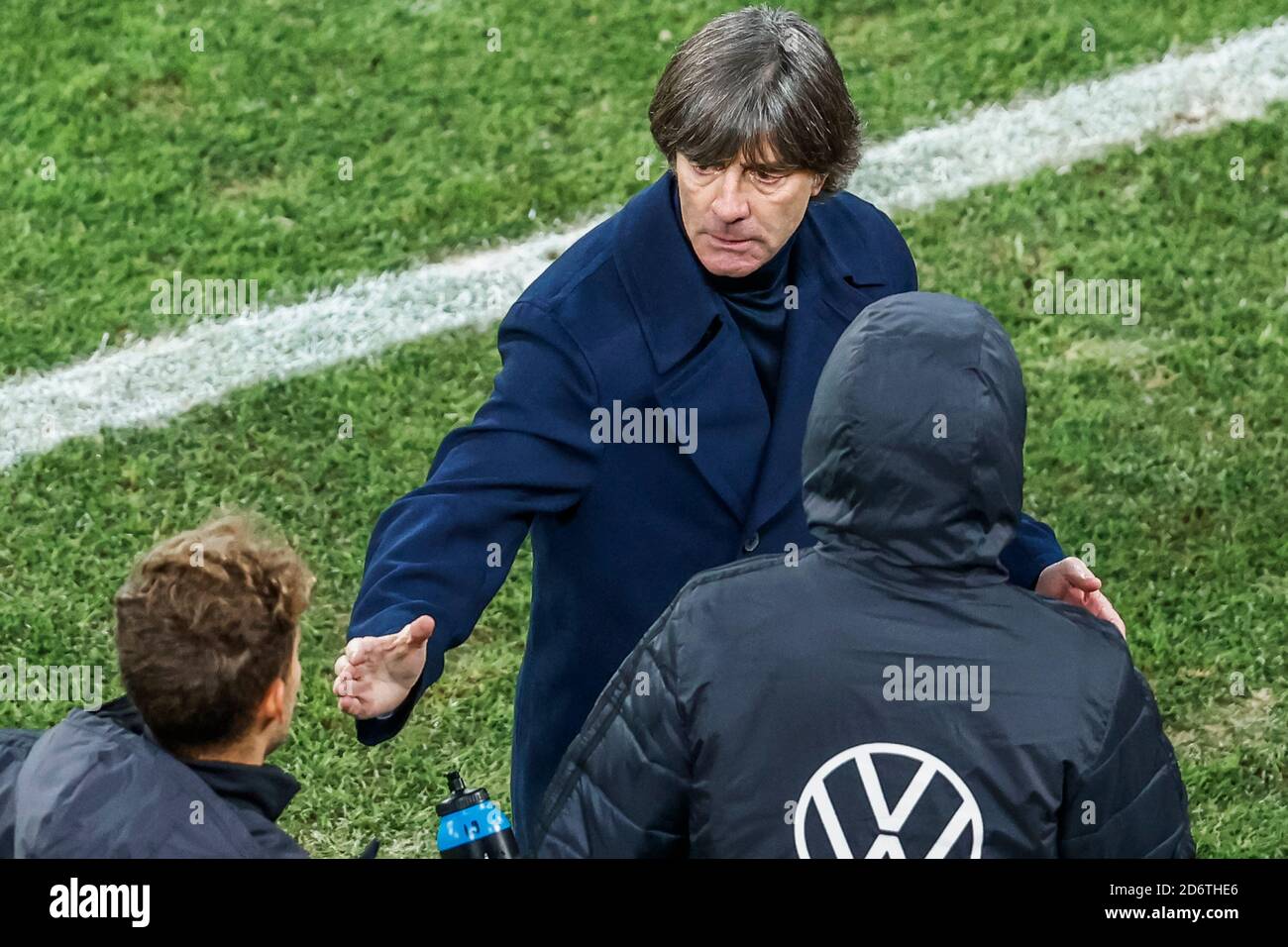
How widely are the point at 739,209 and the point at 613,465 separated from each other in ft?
Answer: 1.47

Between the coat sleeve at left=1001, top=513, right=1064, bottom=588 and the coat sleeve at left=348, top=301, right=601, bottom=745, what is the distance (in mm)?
691

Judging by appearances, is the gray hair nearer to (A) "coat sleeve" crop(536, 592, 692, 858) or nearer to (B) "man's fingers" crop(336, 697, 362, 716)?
(A) "coat sleeve" crop(536, 592, 692, 858)

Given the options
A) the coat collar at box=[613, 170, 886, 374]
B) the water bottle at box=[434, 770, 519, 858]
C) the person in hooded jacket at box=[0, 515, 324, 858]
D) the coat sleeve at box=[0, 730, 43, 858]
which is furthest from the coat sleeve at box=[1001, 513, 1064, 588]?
the coat sleeve at box=[0, 730, 43, 858]

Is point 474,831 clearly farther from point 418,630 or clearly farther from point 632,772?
point 632,772

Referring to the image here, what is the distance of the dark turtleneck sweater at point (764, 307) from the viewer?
3.37 m

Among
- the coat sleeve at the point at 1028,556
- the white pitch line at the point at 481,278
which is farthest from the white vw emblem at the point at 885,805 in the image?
the white pitch line at the point at 481,278

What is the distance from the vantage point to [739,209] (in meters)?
3.20

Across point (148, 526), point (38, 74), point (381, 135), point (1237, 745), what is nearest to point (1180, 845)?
point (1237, 745)

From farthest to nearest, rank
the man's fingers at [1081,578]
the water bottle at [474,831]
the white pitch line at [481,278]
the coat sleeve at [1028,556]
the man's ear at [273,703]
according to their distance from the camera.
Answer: the white pitch line at [481,278] < the coat sleeve at [1028,556] < the man's fingers at [1081,578] < the man's ear at [273,703] < the water bottle at [474,831]

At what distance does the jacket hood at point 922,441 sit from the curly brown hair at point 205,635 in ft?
3.05

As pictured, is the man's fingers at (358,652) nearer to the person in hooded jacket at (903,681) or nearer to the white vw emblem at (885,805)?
the person in hooded jacket at (903,681)

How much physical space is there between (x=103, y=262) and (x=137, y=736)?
4.11 metres

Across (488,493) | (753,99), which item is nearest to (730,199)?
(753,99)

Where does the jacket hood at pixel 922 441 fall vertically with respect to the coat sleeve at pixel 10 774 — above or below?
above
